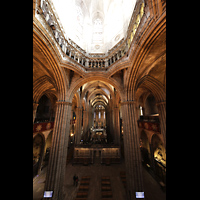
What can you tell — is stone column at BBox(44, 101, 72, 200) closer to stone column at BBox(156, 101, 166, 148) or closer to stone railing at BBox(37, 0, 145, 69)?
stone railing at BBox(37, 0, 145, 69)

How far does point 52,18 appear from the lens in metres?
5.56

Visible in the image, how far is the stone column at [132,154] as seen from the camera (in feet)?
19.4

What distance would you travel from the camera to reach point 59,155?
22.1 feet

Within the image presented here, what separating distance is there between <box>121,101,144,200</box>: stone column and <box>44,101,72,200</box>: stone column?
508 cm

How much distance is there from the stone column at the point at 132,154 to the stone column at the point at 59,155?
5.08 metres

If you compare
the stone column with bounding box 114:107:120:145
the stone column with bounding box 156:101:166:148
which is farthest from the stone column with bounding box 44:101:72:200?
the stone column with bounding box 156:101:166:148

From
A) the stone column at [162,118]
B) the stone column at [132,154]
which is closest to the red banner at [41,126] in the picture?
the stone column at [132,154]

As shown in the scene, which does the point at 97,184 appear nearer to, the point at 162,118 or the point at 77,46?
the point at 162,118

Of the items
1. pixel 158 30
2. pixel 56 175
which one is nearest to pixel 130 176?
pixel 56 175

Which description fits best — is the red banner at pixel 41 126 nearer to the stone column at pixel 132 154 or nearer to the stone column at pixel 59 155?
the stone column at pixel 59 155

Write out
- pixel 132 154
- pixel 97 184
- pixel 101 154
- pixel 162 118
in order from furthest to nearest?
pixel 101 154
pixel 162 118
pixel 97 184
pixel 132 154

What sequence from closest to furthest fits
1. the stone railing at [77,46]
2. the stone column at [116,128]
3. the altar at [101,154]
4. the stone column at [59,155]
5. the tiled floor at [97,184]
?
1. the stone railing at [77,46]
2. the stone column at [59,155]
3. the tiled floor at [97,184]
4. the altar at [101,154]
5. the stone column at [116,128]

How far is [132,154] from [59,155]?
572 centimetres

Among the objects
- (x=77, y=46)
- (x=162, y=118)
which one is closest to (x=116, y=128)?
(x=162, y=118)
